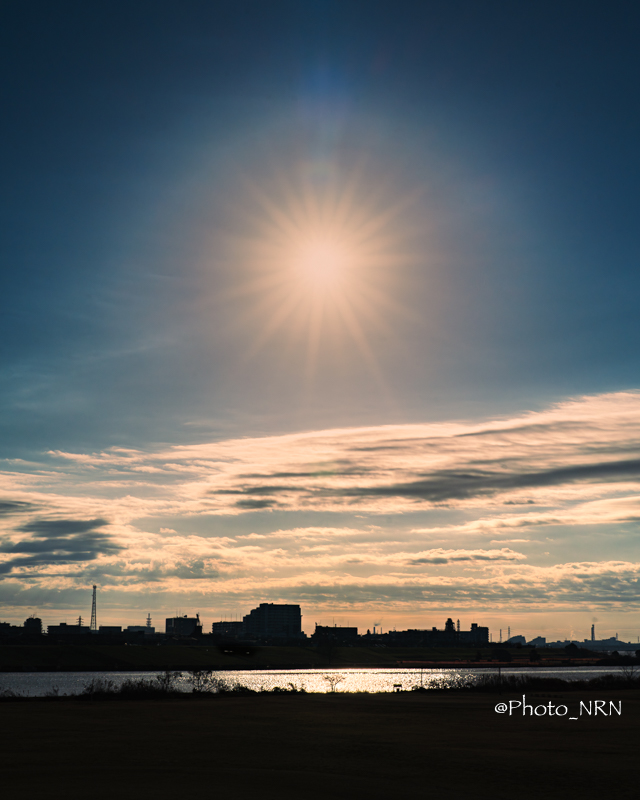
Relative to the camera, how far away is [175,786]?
91.0ft

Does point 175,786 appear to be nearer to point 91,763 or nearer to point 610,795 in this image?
point 91,763

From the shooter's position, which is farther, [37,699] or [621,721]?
[37,699]

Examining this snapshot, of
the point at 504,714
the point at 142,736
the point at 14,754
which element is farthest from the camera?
the point at 504,714

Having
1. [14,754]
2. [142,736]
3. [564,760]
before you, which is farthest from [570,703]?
[14,754]

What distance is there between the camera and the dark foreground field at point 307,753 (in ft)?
92.5

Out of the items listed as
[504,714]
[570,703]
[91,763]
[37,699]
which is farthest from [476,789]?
[37,699]

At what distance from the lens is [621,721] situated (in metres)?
56.4

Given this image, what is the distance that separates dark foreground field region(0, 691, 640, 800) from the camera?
92.5 ft

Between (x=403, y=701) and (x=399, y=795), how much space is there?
5399 centimetres

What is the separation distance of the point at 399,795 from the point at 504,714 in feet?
132

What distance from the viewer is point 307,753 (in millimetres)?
37969

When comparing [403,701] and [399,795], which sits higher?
[399,795]

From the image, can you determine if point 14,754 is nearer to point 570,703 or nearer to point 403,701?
point 403,701

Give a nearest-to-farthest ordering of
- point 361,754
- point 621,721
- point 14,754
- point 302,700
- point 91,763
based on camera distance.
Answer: point 91,763
point 14,754
point 361,754
point 621,721
point 302,700
